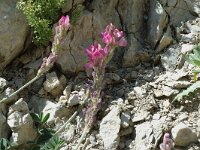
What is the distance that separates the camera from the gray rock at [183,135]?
4500 mm

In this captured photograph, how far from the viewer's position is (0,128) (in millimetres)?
4508

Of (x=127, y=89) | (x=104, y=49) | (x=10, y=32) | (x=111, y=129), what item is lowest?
(x=111, y=129)

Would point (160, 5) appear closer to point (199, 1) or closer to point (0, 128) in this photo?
point (199, 1)

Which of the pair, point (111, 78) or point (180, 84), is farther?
point (111, 78)

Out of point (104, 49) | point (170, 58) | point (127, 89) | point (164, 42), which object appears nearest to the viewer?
point (104, 49)

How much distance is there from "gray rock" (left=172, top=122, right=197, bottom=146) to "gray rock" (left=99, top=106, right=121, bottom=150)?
22.2 inches

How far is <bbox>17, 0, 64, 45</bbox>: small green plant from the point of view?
16.5 feet

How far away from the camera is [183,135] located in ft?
14.8

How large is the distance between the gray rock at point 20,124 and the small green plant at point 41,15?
853mm

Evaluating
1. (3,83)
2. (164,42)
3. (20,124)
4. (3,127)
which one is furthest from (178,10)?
(3,127)

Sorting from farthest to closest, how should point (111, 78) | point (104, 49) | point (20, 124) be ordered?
point (111, 78)
point (20, 124)
point (104, 49)

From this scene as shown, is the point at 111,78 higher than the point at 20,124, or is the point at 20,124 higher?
the point at 111,78

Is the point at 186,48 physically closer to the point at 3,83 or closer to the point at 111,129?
the point at 111,129

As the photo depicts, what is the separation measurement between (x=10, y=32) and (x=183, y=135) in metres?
2.23
